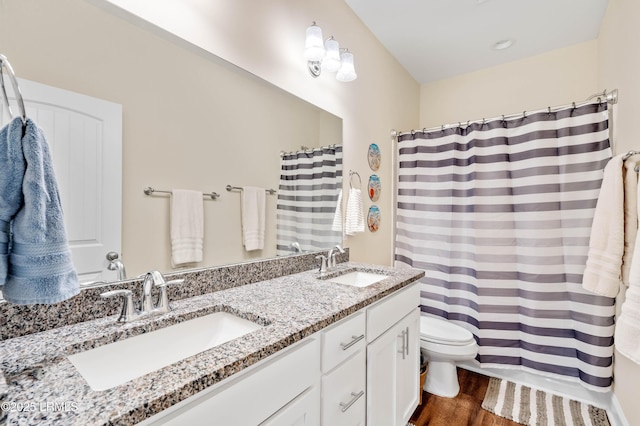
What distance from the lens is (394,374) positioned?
143cm

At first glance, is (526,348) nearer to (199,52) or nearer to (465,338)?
(465,338)

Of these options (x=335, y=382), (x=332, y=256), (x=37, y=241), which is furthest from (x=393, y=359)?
(x=37, y=241)

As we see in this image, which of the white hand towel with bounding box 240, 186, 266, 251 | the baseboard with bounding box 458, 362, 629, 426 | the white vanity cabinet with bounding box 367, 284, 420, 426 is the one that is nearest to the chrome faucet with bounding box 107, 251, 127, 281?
the white hand towel with bounding box 240, 186, 266, 251

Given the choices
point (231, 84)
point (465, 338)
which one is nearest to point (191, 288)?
point (231, 84)

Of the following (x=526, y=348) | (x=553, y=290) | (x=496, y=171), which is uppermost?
(x=496, y=171)

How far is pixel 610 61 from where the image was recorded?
186cm

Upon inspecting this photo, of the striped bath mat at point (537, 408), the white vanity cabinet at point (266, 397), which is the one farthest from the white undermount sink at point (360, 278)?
the striped bath mat at point (537, 408)

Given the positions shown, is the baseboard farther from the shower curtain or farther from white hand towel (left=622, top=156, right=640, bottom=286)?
the shower curtain

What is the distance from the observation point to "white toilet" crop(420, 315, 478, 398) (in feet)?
6.11

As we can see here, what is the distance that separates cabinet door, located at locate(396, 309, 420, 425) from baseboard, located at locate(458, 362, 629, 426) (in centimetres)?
91

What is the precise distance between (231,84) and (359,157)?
42.0 inches

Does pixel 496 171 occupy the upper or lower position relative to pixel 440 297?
upper

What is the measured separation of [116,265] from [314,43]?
1.39 m

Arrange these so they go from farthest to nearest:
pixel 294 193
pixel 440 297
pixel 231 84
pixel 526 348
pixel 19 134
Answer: pixel 440 297
pixel 526 348
pixel 294 193
pixel 231 84
pixel 19 134
